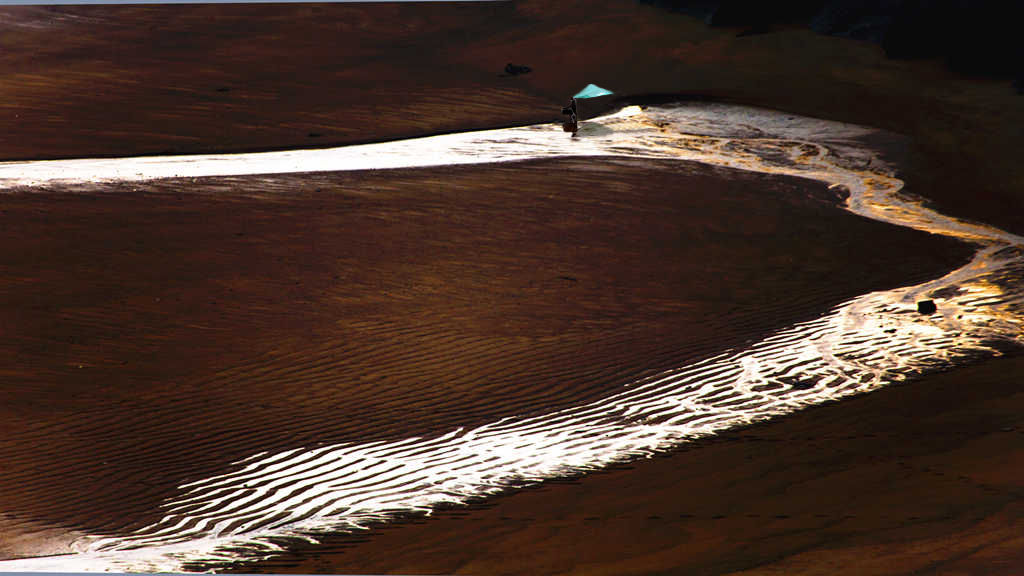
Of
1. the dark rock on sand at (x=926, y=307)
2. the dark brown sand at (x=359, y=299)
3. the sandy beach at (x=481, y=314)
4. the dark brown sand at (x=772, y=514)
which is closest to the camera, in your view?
the dark brown sand at (x=772, y=514)

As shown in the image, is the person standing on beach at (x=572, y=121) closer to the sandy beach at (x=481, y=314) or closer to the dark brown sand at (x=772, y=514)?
the sandy beach at (x=481, y=314)

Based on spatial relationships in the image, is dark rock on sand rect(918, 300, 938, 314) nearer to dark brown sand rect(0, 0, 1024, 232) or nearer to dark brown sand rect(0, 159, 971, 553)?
dark brown sand rect(0, 159, 971, 553)

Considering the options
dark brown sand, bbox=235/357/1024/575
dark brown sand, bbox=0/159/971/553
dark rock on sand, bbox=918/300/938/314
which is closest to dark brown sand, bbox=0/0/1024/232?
dark brown sand, bbox=0/159/971/553

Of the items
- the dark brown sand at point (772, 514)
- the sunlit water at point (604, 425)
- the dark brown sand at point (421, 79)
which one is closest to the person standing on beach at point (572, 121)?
the dark brown sand at point (421, 79)

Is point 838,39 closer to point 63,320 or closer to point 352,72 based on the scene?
point 352,72

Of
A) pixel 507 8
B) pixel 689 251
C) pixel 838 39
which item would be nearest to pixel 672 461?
pixel 689 251

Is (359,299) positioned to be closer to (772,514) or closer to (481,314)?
(481,314)
